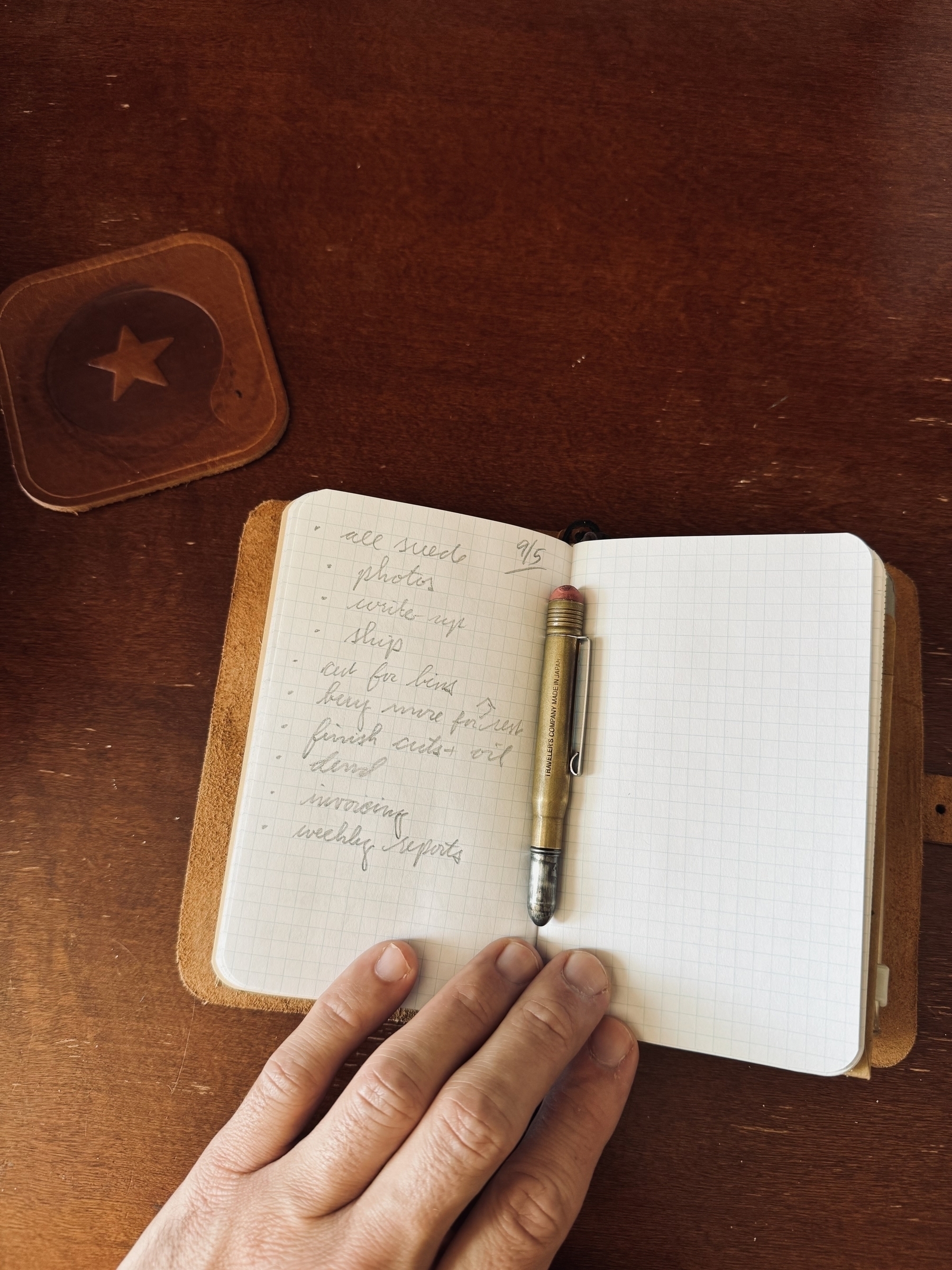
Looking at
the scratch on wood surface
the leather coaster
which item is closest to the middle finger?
the scratch on wood surface

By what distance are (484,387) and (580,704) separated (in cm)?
29

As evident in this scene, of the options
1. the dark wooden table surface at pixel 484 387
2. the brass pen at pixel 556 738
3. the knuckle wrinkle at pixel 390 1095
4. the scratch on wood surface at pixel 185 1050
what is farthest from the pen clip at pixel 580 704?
the scratch on wood surface at pixel 185 1050

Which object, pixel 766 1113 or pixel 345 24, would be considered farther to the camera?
pixel 345 24

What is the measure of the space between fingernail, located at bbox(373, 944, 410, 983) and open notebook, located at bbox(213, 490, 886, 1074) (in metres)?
0.02

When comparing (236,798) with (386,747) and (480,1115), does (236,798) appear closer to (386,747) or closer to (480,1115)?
(386,747)

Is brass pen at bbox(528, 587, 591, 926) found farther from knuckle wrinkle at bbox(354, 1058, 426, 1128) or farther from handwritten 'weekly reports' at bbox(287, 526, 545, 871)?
knuckle wrinkle at bbox(354, 1058, 426, 1128)

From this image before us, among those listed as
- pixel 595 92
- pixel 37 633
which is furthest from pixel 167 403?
pixel 595 92

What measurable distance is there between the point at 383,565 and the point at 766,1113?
50 cm

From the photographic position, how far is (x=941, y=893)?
2.02 ft

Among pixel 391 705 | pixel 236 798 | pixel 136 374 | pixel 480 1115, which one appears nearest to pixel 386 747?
pixel 391 705

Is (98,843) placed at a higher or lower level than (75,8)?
lower

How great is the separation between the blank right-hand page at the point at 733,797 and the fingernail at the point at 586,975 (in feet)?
0.04

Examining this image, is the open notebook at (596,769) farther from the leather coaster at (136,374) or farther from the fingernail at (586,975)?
the leather coaster at (136,374)

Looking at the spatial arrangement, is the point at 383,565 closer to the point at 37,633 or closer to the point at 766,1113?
the point at 37,633
